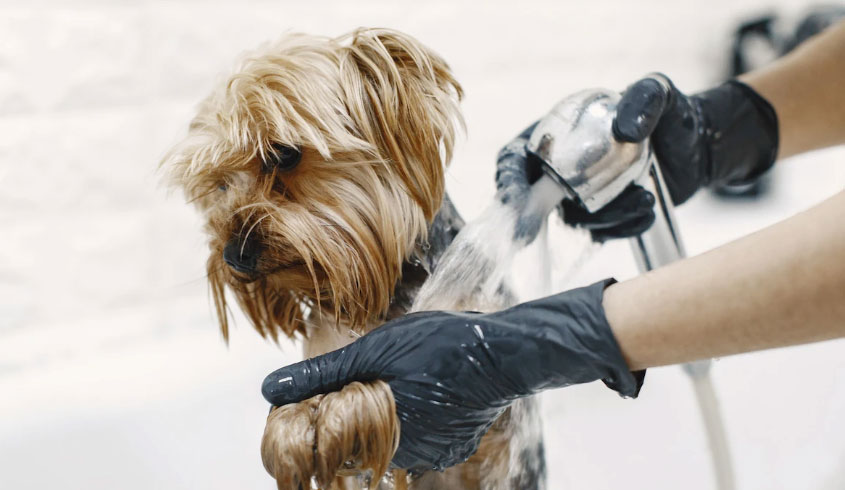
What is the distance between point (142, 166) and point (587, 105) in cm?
77

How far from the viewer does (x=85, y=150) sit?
115 cm

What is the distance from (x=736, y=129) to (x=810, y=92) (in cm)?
11

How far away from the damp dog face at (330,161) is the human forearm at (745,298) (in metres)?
0.22

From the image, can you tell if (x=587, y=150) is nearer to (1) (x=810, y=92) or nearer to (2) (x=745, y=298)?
(2) (x=745, y=298)

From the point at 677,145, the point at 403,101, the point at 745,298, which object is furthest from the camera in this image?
the point at 677,145

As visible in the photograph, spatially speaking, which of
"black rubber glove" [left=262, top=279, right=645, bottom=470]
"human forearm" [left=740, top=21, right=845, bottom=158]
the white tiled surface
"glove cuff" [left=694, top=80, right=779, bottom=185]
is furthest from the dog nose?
"human forearm" [left=740, top=21, right=845, bottom=158]

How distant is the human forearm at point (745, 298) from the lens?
0.49 meters

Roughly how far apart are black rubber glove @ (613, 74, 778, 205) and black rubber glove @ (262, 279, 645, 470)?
0.32 metres

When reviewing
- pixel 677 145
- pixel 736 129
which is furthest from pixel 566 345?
pixel 736 129

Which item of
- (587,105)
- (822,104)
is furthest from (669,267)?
(822,104)

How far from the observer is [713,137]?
91 centimetres

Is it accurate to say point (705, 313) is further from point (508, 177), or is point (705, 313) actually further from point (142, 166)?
point (142, 166)

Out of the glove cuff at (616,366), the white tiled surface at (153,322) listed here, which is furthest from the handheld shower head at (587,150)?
the white tiled surface at (153,322)

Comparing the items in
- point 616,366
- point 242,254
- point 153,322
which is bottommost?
point 616,366
